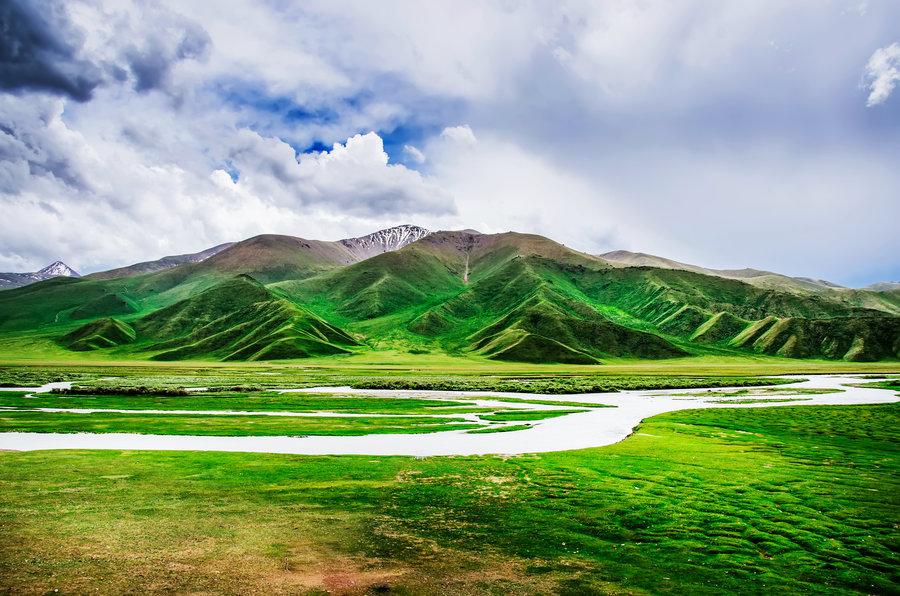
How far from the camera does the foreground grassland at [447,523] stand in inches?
618

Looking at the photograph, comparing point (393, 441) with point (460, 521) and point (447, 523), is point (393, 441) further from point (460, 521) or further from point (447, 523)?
point (447, 523)

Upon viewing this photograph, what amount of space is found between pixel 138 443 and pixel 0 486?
15.5 m

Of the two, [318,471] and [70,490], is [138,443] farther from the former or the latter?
[318,471]

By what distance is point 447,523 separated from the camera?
21.4 metres

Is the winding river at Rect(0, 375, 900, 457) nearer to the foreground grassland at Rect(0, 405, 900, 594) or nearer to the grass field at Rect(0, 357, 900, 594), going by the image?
the grass field at Rect(0, 357, 900, 594)

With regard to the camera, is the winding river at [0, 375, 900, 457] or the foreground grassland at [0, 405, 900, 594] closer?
the foreground grassland at [0, 405, 900, 594]

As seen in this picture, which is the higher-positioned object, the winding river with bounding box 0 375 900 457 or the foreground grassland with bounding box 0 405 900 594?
the foreground grassland with bounding box 0 405 900 594

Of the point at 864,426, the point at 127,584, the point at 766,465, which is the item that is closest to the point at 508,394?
the point at 864,426

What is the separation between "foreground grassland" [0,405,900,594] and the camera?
15.7m

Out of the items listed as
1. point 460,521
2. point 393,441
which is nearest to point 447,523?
point 460,521

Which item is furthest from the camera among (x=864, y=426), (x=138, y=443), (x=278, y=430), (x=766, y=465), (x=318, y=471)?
(x=864, y=426)

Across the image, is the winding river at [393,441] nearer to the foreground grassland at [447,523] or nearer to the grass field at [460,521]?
the grass field at [460,521]

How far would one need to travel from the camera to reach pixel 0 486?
24.9 meters

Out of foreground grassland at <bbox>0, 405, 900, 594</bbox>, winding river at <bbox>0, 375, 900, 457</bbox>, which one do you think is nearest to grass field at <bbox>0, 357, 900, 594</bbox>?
foreground grassland at <bbox>0, 405, 900, 594</bbox>
